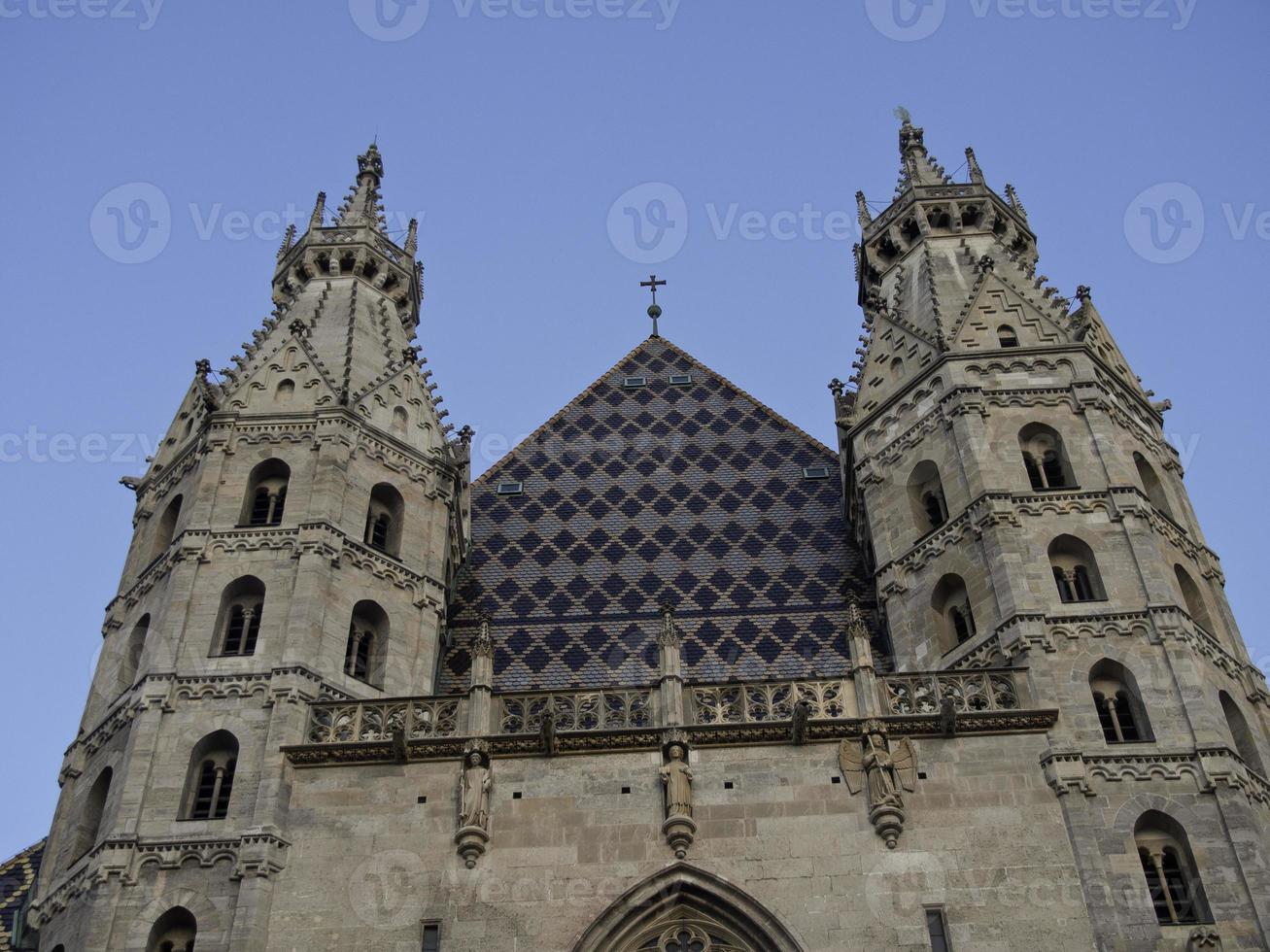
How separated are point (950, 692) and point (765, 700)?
182 centimetres

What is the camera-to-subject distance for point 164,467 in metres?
20.7

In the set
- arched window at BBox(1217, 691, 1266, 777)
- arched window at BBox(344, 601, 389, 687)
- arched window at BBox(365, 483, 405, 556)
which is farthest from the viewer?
arched window at BBox(365, 483, 405, 556)

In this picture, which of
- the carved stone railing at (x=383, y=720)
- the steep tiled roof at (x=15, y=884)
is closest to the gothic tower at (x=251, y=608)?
the carved stone railing at (x=383, y=720)

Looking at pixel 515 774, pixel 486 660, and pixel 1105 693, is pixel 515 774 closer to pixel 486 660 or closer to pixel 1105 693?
pixel 486 660

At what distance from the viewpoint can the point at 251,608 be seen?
712 inches

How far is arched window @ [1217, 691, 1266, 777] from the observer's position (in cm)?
1638

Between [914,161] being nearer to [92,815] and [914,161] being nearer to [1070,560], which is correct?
[1070,560]

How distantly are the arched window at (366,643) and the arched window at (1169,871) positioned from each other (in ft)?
25.9

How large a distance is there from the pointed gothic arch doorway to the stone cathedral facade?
0.03 metres

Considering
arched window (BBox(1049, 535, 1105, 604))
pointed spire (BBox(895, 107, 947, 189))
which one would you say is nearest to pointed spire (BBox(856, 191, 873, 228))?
pointed spire (BBox(895, 107, 947, 189))

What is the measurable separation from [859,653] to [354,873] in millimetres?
5283

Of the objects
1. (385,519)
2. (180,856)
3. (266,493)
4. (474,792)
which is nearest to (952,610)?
(474,792)

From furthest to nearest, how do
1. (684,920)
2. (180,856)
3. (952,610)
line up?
(952,610) → (180,856) → (684,920)

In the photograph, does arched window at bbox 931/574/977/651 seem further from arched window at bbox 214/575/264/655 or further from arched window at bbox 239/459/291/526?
arched window at bbox 239/459/291/526
